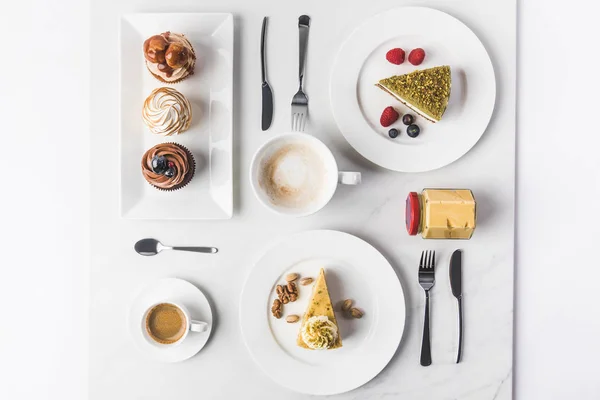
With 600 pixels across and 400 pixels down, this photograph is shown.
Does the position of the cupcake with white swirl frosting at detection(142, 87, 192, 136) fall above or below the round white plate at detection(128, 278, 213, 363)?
above

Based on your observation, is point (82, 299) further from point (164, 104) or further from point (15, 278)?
point (164, 104)

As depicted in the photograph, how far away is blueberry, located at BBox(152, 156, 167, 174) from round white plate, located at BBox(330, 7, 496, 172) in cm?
54

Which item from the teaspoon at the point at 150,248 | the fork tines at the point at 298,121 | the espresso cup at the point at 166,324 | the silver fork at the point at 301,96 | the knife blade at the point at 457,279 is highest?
the silver fork at the point at 301,96

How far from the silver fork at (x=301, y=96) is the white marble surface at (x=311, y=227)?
1.0 inches

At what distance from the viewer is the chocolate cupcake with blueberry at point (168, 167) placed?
136cm

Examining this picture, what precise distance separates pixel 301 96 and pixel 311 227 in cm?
42

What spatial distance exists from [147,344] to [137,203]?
0.44 meters

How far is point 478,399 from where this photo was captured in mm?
1481

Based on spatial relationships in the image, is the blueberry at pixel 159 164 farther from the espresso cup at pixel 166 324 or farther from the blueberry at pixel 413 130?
the blueberry at pixel 413 130

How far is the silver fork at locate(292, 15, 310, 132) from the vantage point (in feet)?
4.80

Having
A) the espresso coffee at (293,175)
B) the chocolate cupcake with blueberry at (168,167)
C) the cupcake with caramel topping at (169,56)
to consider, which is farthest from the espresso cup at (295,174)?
the cupcake with caramel topping at (169,56)

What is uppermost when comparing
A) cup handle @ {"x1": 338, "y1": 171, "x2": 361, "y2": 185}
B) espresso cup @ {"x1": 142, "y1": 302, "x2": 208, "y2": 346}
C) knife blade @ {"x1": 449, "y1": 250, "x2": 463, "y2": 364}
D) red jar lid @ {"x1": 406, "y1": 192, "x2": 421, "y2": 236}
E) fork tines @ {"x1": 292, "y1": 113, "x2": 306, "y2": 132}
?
fork tines @ {"x1": 292, "y1": 113, "x2": 306, "y2": 132}

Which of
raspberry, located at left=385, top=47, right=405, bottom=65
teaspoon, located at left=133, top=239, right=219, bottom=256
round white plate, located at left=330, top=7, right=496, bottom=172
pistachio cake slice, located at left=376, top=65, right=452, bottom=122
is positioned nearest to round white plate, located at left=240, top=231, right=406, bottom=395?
teaspoon, located at left=133, top=239, right=219, bottom=256

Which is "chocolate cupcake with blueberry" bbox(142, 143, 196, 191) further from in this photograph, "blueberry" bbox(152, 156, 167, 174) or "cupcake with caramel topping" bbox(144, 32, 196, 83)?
"cupcake with caramel topping" bbox(144, 32, 196, 83)
